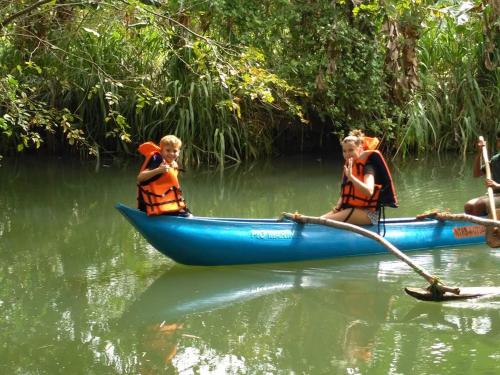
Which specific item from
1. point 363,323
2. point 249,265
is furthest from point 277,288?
point 363,323

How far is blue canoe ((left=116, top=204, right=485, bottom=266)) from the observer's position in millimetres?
5668

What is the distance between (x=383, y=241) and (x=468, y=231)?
1.51m

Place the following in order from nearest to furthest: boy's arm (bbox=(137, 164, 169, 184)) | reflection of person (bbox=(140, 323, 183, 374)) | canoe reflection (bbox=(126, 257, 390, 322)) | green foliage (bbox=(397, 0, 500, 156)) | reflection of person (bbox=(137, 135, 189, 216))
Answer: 1. reflection of person (bbox=(140, 323, 183, 374))
2. canoe reflection (bbox=(126, 257, 390, 322))
3. boy's arm (bbox=(137, 164, 169, 184))
4. reflection of person (bbox=(137, 135, 189, 216))
5. green foliage (bbox=(397, 0, 500, 156))

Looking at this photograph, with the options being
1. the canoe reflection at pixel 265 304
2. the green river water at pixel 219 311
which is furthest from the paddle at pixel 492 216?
the canoe reflection at pixel 265 304

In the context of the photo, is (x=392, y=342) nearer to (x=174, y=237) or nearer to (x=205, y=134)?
(x=174, y=237)

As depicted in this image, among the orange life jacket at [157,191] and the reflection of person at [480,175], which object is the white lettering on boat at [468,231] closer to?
the reflection of person at [480,175]

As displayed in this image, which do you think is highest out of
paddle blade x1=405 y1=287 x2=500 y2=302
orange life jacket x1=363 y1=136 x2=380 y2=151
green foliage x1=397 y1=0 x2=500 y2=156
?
green foliage x1=397 y1=0 x2=500 y2=156

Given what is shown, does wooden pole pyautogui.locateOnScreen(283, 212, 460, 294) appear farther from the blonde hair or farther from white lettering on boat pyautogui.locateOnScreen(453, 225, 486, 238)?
white lettering on boat pyautogui.locateOnScreen(453, 225, 486, 238)

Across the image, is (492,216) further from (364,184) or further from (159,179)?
(159,179)

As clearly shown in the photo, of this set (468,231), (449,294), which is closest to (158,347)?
(449,294)

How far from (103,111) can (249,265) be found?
5.64 m

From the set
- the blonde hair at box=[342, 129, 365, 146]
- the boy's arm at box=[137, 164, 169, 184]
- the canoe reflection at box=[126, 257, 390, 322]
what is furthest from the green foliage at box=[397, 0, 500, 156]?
the boy's arm at box=[137, 164, 169, 184]

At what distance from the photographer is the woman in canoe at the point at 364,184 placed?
5.95 metres

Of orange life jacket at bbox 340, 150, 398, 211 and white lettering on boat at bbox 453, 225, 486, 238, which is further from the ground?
orange life jacket at bbox 340, 150, 398, 211
